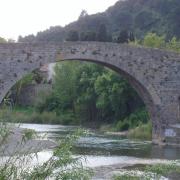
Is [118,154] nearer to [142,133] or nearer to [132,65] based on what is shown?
[132,65]

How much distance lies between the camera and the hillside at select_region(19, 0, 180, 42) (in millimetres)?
77750

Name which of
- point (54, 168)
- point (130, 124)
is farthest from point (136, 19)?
point (54, 168)

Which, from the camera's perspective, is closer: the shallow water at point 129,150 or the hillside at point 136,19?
the shallow water at point 129,150

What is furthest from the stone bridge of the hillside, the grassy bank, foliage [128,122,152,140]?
the hillside

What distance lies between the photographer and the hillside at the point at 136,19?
255ft

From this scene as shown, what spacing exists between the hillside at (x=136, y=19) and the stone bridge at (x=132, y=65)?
44875 mm

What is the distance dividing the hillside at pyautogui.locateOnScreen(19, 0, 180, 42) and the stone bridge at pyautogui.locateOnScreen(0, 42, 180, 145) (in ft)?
147

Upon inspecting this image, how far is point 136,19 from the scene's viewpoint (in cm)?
8912

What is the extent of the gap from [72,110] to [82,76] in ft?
14.3

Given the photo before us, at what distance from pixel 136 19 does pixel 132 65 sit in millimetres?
62987

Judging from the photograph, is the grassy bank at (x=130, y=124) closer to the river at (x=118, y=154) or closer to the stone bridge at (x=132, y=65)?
the stone bridge at (x=132, y=65)

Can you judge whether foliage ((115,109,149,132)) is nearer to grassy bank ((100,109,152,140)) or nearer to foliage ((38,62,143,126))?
Answer: grassy bank ((100,109,152,140))

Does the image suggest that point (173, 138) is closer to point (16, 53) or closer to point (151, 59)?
point (151, 59)

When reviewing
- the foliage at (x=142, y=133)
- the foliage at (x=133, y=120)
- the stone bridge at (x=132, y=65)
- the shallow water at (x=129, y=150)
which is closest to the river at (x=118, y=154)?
the shallow water at (x=129, y=150)
